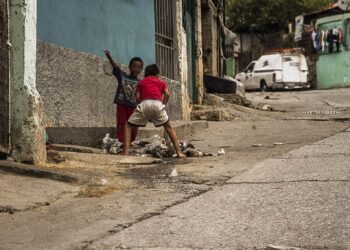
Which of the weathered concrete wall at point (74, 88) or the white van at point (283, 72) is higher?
the white van at point (283, 72)

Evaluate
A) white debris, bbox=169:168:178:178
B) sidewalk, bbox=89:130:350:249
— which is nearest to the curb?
white debris, bbox=169:168:178:178

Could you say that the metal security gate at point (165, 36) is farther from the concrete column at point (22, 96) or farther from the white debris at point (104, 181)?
the white debris at point (104, 181)

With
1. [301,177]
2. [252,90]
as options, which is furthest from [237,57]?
[301,177]

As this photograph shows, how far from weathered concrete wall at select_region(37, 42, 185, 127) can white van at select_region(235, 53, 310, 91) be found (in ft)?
75.1

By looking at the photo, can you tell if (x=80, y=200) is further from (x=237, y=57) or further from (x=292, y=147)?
(x=237, y=57)

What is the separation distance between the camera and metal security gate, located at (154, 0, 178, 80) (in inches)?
544

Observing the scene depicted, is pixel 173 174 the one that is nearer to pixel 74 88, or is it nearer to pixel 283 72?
pixel 74 88

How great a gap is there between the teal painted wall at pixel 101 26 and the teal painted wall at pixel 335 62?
22208 millimetres

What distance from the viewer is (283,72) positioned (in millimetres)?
33094

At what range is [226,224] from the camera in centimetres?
490

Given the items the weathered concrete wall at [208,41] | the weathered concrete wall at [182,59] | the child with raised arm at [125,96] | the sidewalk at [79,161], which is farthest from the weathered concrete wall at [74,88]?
the weathered concrete wall at [208,41]

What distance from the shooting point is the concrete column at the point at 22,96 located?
6980 millimetres

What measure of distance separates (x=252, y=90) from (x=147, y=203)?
97.2 feet

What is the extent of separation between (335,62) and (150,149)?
26.7 metres
